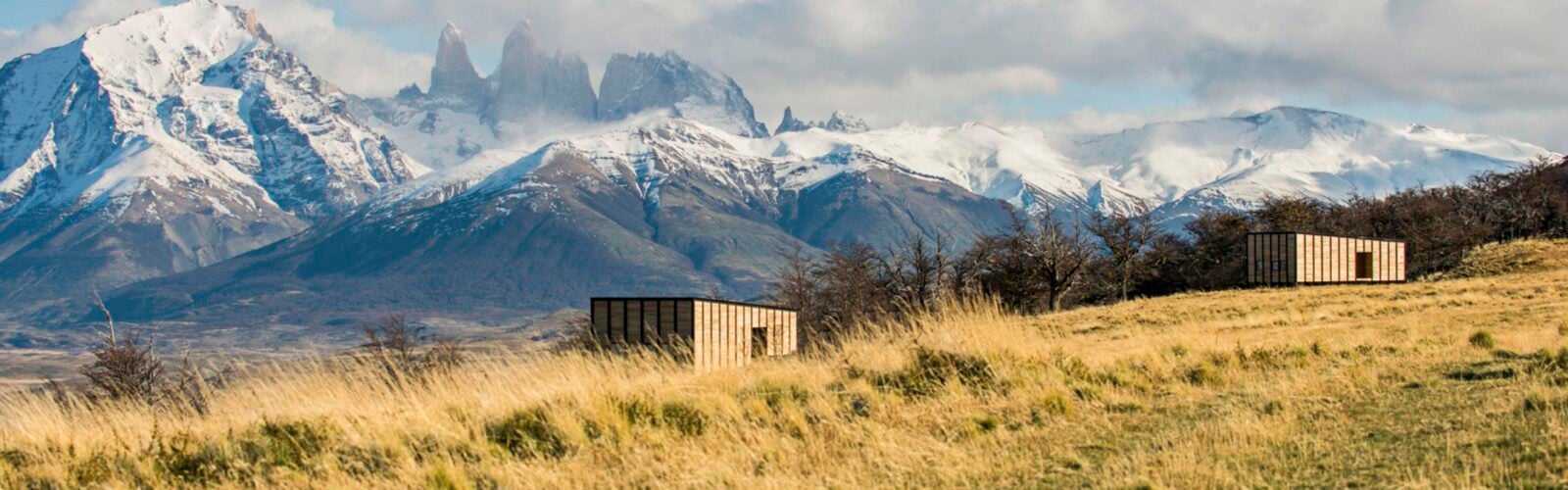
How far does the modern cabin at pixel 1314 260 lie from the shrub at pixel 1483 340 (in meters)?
33.6

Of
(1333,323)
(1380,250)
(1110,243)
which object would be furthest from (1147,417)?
(1110,243)

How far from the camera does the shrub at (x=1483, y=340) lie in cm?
1688

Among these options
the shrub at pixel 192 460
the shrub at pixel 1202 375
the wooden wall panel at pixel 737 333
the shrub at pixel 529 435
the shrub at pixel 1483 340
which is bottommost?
the wooden wall panel at pixel 737 333

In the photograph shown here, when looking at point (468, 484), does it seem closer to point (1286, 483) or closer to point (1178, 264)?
point (1286, 483)

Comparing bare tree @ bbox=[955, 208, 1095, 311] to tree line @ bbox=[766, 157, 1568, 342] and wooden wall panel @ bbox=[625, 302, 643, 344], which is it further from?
wooden wall panel @ bbox=[625, 302, 643, 344]

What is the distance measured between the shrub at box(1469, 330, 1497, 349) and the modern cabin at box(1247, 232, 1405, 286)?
110 feet

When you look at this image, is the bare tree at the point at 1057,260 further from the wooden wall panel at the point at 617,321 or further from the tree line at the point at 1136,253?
the wooden wall panel at the point at 617,321

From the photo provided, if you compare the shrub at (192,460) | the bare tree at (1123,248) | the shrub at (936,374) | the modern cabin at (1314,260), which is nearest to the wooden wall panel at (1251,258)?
the modern cabin at (1314,260)

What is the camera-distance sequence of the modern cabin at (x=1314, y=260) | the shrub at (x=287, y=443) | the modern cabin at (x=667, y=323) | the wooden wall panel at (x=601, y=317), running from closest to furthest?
1. the shrub at (x=287, y=443)
2. the modern cabin at (x=667, y=323)
3. the wooden wall panel at (x=601, y=317)
4. the modern cabin at (x=1314, y=260)

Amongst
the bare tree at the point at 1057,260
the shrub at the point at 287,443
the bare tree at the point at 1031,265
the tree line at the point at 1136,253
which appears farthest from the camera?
the tree line at the point at 1136,253

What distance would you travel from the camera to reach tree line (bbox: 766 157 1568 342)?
58094 mm

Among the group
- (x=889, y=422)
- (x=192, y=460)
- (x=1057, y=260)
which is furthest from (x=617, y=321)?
(x=1057, y=260)

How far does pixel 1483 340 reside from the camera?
1728 centimetres

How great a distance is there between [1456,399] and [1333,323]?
52.1ft
